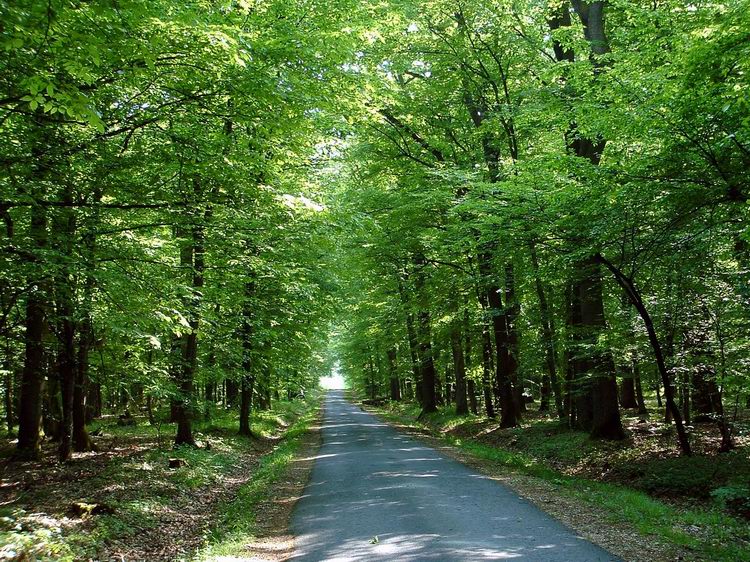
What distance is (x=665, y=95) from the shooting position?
7.30m

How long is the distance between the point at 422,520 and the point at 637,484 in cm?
501

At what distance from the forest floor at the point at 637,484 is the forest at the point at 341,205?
91 mm

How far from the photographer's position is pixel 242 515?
8.95 meters

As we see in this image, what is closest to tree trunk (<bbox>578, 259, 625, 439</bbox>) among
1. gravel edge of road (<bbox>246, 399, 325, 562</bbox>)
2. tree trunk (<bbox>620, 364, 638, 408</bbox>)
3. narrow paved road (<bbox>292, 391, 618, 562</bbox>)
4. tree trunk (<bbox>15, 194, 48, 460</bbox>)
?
narrow paved road (<bbox>292, 391, 618, 562</bbox>)

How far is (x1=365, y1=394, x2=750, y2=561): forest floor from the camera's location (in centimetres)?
664

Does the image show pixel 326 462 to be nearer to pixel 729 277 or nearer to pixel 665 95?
pixel 729 277

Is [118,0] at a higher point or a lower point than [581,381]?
higher

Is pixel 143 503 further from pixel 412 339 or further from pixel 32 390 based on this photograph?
pixel 412 339


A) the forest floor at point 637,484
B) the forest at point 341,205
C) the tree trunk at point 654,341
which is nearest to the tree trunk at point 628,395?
the forest at point 341,205

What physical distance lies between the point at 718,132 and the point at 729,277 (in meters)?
3.97

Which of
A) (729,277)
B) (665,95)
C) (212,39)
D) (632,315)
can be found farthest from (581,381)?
(212,39)

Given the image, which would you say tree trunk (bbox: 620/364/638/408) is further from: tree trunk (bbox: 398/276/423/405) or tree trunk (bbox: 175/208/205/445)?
tree trunk (bbox: 175/208/205/445)

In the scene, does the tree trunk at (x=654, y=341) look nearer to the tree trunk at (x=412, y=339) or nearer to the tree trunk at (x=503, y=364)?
the tree trunk at (x=503, y=364)

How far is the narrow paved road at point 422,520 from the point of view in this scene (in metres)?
6.39
